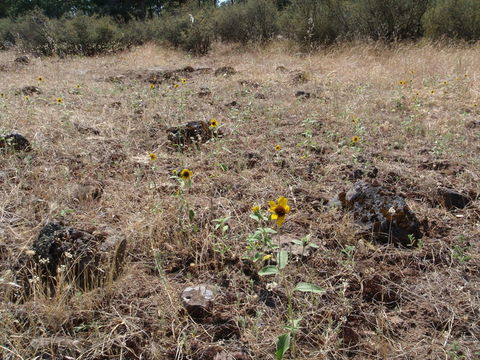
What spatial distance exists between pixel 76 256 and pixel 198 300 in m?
0.63

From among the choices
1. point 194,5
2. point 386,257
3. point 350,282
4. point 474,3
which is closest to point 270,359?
point 350,282

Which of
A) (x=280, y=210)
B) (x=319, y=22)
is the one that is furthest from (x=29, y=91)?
(x=319, y=22)

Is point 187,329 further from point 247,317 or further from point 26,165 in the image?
point 26,165

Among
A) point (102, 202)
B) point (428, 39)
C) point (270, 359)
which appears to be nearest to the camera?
point (270, 359)

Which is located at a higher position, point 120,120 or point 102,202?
point 120,120

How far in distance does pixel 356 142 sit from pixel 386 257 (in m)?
1.67

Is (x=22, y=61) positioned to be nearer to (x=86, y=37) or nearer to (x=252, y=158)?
(x=86, y=37)

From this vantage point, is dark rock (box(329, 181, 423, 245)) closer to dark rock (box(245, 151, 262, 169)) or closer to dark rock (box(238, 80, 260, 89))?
dark rock (box(245, 151, 262, 169))

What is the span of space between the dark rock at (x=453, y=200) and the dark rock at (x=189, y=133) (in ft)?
6.60

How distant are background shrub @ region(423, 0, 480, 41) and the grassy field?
484 cm

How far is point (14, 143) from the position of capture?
9.86 feet

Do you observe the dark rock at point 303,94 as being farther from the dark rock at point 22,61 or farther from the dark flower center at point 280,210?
the dark rock at point 22,61

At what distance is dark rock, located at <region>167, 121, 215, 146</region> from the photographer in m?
3.47

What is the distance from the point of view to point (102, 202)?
2.48m
